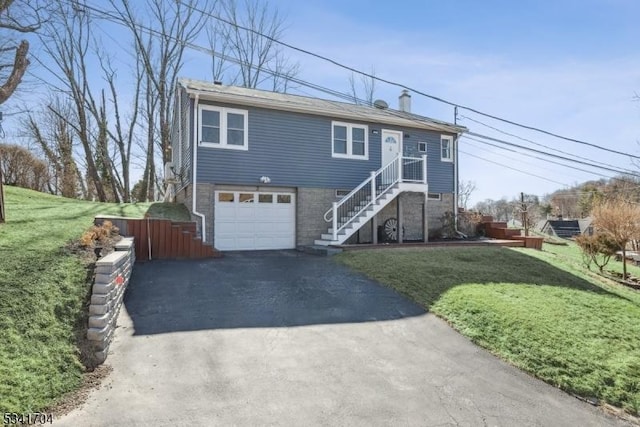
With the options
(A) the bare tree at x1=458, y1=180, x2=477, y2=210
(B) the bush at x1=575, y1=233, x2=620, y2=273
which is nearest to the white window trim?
(B) the bush at x1=575, y1=233, x2=620, y2=273

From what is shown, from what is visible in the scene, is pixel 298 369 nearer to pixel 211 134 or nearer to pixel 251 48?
pixel 211 134

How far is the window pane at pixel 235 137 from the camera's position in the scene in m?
11.9

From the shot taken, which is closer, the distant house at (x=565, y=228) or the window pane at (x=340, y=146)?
the window pane at (x=340, y=146)

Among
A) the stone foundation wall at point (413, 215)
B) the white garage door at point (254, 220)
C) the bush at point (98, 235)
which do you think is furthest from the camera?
the stone foundation wall at point (413, 215)

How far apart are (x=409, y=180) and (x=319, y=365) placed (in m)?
9.92

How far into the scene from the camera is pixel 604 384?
5023 mm

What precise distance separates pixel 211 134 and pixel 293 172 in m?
2.87

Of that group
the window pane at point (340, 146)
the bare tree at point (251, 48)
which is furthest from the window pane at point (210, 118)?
the bare tree at point (251, 48)

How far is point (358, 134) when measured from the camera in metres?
14.1

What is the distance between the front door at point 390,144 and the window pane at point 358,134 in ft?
3.08

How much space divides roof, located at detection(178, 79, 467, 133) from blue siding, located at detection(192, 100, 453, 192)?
0.26 m

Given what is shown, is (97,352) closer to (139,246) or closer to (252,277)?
(252,277)

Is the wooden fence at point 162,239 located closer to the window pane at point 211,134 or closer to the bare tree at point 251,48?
the window pane at point 211,134

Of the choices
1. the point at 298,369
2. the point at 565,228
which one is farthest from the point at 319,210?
the point at 565,228
